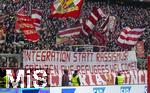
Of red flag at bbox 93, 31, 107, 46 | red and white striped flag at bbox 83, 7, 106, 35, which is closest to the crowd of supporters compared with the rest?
red flag at bbox 93, 31, 107, 46

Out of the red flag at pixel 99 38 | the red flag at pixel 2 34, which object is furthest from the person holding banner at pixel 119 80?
the red flag at pixel 2 34

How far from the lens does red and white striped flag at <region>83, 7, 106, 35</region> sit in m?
22.6

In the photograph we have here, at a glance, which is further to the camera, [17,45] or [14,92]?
[17,45]

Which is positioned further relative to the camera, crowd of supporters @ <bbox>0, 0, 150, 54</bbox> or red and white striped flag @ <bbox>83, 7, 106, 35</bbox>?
crowd of supporters @ <bbox>0, 0, 150, 54</bbox>

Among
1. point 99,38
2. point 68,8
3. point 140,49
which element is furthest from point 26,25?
point 140,49

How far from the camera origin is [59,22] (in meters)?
25.0

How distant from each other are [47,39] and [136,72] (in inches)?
279

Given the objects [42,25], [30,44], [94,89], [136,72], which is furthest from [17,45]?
[94,89]

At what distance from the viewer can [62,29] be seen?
23.9m

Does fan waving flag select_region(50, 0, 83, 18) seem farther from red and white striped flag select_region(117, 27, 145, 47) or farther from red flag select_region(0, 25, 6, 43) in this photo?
red and white striped flag select_region(117, 27, 145, 47)

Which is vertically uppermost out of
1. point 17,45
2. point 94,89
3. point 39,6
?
point 39,6

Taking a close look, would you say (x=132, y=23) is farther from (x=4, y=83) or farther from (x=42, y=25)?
(x=4, y=83)

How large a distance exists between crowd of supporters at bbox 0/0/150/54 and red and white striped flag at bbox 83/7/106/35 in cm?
105

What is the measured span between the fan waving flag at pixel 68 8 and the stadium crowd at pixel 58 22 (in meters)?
5.36
